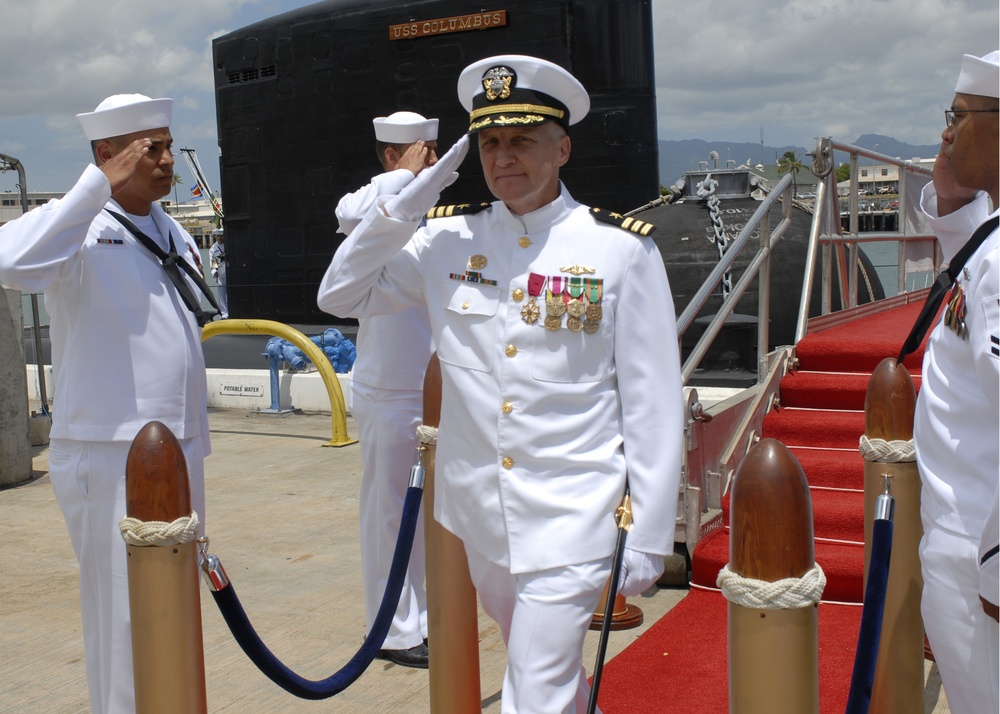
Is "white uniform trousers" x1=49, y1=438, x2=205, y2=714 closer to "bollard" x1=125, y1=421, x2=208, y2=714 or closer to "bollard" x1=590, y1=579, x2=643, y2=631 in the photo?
"bollard" x1=125, y1=421, x2=208, y2=714

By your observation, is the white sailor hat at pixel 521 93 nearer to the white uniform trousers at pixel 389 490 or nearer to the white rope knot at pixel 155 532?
the white rope knot at pixel 155 532

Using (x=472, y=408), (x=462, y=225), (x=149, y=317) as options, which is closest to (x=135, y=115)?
(x=149, y=317)

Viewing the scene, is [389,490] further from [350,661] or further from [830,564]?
[830,564]

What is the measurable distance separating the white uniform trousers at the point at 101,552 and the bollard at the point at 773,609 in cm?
182

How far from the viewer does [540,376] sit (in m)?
2.67

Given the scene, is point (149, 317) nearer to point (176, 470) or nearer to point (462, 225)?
point (176, 470)

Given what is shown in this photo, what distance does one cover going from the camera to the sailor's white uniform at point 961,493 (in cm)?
215

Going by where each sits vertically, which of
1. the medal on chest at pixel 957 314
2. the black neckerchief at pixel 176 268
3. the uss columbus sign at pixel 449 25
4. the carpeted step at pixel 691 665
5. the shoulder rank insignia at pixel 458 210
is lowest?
the carpeted step at pixel 691 665

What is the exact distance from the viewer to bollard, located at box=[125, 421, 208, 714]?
251 cm

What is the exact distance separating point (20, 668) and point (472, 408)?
8.50 feet

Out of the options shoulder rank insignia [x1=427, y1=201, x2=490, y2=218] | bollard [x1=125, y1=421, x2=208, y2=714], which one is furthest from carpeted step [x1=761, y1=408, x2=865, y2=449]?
bollard [x1=125, y1=421, x2=208, y2=714]

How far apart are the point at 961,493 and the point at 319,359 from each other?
7.11 m

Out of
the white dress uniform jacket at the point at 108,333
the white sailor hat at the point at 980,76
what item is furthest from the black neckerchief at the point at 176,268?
the white sailor hat at the point at 980,76

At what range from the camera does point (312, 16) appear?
12.4 metres
